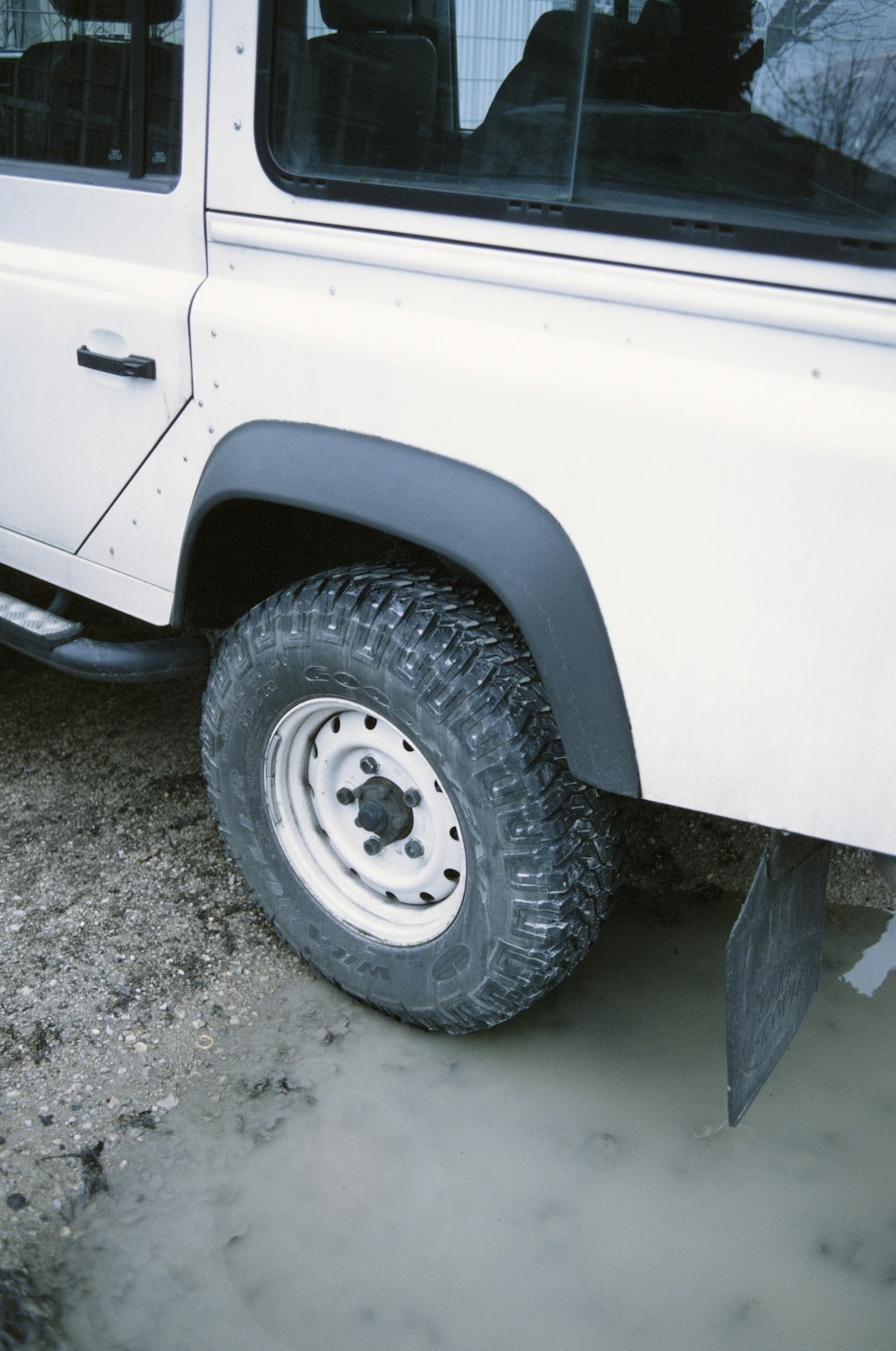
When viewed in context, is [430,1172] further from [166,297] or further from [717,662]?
[166,297]

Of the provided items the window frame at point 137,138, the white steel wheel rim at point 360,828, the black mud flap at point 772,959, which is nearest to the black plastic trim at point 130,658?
the white steel wheel rim at point 360,828

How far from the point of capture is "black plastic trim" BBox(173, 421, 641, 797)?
68.6 inches

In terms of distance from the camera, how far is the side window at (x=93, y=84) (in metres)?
2.06

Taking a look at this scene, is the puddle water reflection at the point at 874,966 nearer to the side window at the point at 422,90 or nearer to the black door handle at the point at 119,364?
the side window at the point at 422,90

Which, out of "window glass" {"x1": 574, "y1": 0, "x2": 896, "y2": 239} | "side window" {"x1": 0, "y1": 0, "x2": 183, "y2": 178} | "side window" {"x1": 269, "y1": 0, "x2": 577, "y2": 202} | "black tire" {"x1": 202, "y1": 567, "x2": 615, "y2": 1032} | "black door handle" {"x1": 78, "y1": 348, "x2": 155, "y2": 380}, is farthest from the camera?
"black door handle" {"x1": 78, "y1": 348, "x2": 155, "y2": 380}

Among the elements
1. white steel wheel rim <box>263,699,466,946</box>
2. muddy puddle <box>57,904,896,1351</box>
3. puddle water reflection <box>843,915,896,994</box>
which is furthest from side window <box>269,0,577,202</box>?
puddle water reflection <box>843,915,896,994</box>

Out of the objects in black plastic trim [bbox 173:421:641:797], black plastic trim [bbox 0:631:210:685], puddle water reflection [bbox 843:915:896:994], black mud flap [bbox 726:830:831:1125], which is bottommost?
puddle water reflection [bbox 843:915:896:994]

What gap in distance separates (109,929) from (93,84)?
172 centimetres

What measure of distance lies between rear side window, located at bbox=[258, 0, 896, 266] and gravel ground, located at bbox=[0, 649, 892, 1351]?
157cm

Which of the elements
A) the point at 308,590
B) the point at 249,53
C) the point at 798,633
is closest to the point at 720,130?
the point at 798,633

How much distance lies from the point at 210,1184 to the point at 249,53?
1877 millimetres

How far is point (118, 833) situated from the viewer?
2939mm

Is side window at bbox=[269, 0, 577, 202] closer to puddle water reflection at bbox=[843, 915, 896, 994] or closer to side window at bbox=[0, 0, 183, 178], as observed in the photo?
side window at bbox=[0, 0, 183, 178]

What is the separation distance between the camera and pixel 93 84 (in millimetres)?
2197
